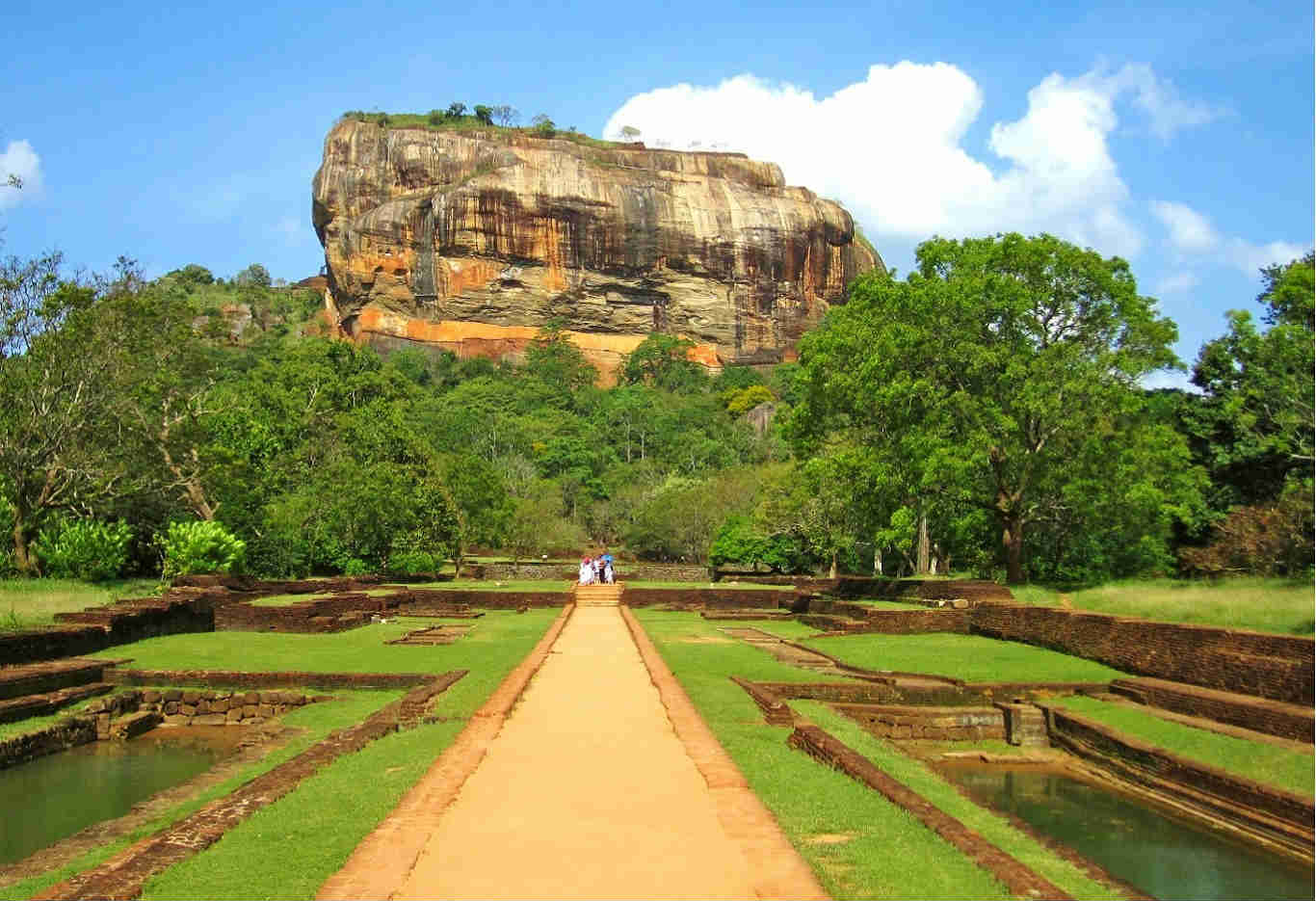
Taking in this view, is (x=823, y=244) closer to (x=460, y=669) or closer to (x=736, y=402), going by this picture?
(x=736, y=402)

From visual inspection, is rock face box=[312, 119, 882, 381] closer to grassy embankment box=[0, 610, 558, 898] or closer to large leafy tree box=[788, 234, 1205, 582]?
large leafy tree box=[788, 234, 1205, 582]

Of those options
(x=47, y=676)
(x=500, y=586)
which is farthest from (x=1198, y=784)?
(x=500, y=586)

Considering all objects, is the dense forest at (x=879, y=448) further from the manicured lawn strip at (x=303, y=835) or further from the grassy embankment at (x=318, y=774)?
the manicured lawn strip at (x=303, y=835)

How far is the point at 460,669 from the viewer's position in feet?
45.6

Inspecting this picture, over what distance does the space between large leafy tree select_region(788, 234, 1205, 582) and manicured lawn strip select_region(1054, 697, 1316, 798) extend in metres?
10.6

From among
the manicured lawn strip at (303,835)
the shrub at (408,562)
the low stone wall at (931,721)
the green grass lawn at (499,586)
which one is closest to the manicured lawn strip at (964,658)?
the low stone wall at (931,721)

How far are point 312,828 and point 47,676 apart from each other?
7.74 metres

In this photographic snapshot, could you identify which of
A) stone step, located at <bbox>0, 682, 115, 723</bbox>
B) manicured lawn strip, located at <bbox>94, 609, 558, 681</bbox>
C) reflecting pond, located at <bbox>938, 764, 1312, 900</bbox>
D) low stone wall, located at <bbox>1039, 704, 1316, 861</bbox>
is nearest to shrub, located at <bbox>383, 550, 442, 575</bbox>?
manicured lawn strip, located at <bbox>94, 609, 558, 681</bbox>

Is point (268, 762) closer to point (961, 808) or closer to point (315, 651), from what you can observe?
point (961, 808)

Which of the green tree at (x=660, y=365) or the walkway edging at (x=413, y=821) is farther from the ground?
the green tree at (x=660, y=365)

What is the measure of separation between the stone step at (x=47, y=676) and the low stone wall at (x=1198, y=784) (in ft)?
36.2

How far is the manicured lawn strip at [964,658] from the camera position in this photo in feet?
46.1

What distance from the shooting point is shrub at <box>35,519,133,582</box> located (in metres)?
24.2

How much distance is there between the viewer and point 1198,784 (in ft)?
29.6
